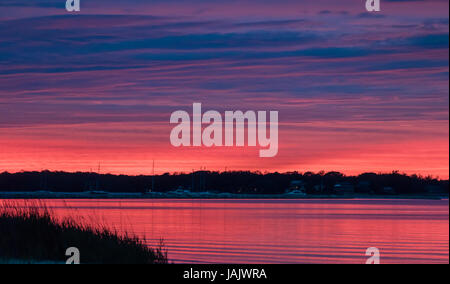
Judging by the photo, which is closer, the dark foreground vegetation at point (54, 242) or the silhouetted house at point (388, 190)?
the dark foreground vegetation at point (54, 242)

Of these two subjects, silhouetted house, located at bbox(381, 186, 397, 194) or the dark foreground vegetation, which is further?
silhouetted house, located at bbox(381, 186, 397, 194)

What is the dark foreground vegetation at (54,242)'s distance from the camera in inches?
807

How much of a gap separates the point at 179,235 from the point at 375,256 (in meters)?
16.6

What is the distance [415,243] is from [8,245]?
94.8ft

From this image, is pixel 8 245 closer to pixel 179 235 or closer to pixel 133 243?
pixel 133 243

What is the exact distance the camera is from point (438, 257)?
113 ft

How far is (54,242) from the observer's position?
2105cm

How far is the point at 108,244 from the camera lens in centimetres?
2180

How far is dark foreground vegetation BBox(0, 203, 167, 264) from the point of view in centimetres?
2050

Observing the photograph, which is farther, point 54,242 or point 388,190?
point 388,190

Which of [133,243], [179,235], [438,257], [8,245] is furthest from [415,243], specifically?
[8,245]

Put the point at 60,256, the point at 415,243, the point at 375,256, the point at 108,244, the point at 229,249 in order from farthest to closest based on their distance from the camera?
1. the point at 415,243
2. the point at 229,249
3. the point at 375,256
4. the point at 108,244
5. the point at 60,256
